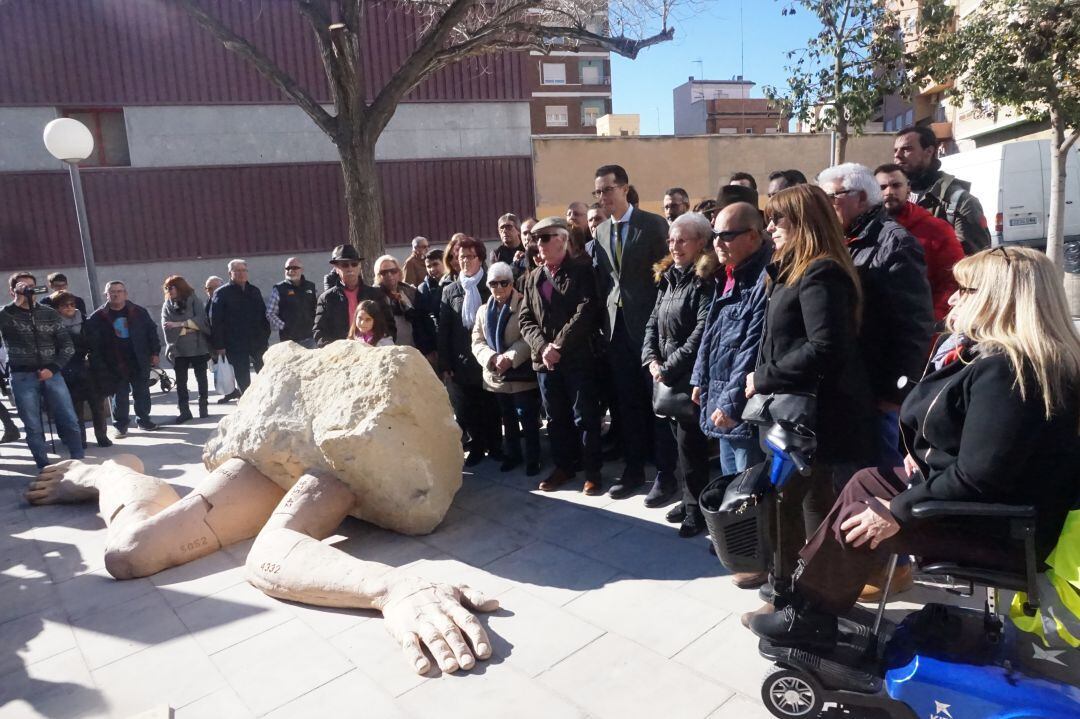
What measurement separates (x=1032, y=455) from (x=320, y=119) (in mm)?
9098

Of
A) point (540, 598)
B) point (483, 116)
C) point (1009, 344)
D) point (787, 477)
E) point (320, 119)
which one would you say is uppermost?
point (483, 116)

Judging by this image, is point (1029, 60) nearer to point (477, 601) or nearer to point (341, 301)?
point (341, 301)

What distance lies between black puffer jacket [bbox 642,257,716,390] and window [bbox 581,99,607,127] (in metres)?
45.2

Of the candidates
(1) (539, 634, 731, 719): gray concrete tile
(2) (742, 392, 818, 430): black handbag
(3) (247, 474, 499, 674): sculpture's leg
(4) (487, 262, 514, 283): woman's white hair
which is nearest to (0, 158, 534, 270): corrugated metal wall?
(4) (487, 262, 514, 283): woman's white hair

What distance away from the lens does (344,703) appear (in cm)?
290

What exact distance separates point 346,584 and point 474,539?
1.07 m

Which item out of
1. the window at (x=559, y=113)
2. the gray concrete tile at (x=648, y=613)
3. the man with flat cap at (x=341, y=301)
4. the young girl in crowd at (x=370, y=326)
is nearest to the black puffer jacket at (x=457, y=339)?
the young girl in crowd at (x=370, y=326)

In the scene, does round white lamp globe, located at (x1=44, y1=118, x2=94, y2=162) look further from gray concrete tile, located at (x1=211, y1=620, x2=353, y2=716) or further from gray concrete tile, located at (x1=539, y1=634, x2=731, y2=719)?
gray concrete tile, located at (x1=539, y1=634, x2=731, y2=719)

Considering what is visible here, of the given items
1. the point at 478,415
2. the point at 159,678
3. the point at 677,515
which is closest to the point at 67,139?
the point at 478,415

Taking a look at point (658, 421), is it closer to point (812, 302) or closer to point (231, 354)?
point (812, 302)

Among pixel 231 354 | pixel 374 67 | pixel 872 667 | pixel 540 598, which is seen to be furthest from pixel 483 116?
pixel 872 667

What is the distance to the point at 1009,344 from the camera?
2.20 meters

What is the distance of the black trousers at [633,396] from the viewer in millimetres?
4848

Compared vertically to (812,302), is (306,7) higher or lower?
higher
